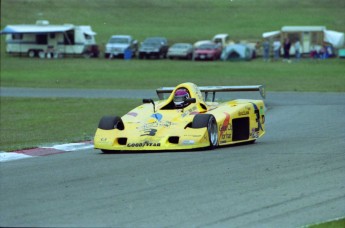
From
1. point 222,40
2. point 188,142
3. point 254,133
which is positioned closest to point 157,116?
point 188,142

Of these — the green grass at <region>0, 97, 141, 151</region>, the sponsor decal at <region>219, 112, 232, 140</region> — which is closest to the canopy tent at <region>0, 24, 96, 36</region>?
the green grass at <region>0, 97, 141, 151</region>

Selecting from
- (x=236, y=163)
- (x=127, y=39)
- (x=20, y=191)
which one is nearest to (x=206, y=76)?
(x=127, y=39)

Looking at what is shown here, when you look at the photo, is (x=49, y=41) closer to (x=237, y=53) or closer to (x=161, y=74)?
(x=237, y=53)

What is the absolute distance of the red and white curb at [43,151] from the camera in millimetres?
13962

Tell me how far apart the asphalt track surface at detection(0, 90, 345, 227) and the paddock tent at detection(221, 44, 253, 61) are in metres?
40.9

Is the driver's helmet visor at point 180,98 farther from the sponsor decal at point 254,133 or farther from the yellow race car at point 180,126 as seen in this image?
the sponsor decal at point 254,133

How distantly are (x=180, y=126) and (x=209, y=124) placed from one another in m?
0.45

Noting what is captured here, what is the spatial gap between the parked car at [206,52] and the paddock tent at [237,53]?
566 mm

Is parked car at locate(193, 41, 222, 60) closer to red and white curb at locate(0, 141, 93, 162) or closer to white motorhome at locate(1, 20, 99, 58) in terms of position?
white motorhome at locate(1, 20, 99, 58)

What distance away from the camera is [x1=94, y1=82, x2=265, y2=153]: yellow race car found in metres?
13.9

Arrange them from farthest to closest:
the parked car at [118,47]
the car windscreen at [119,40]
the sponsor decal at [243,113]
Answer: the car windscreen at [119,40]
the parked car at [118,47]
the sponsor decal at [243,113]

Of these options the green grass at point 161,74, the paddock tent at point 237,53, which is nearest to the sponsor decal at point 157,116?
the green grass at point 161,74

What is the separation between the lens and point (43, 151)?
14828mm

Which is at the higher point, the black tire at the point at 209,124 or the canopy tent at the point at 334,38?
the black tire at the point at 209,124
